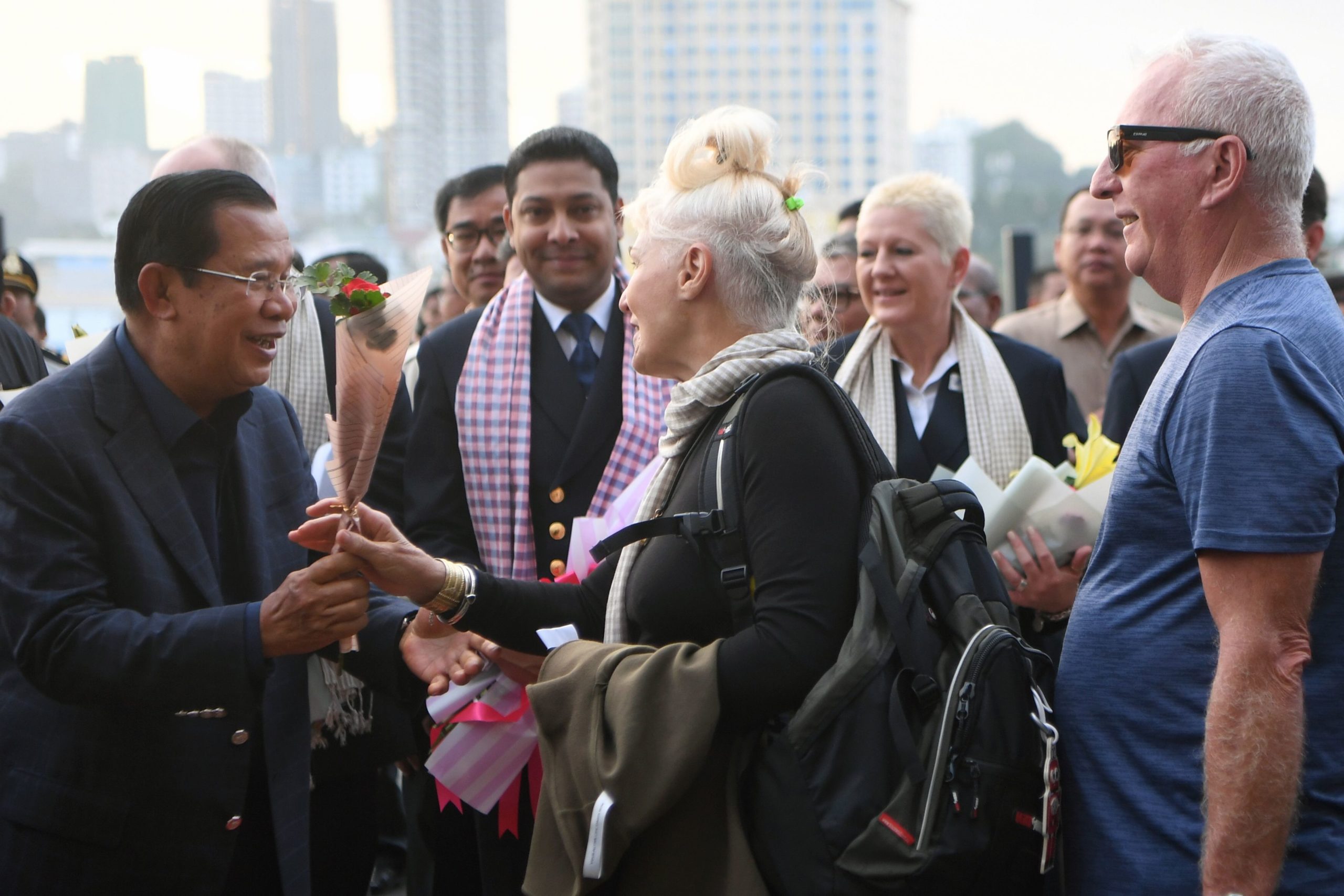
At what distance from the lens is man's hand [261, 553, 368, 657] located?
2514 mm

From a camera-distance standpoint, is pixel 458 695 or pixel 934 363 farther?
pixel 934 363

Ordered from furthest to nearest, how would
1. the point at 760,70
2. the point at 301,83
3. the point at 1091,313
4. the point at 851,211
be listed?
1. the point at 301,83
2. the point at 760,70
3. the point at 851,211
4. the point at 1091,313

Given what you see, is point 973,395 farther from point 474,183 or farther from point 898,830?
point 474,183

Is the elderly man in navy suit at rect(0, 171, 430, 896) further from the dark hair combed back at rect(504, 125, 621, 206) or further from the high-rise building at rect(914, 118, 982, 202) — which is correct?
the high-rise building at rect(914, 118, 982, 202)

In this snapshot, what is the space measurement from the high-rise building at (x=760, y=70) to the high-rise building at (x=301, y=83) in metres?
32.5

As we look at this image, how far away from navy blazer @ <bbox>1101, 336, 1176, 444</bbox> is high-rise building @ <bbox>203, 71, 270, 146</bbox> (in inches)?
5577

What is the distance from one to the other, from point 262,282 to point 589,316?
4.90 feet

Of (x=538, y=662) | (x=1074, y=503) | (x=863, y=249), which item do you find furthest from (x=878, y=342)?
(x=538, y=662)

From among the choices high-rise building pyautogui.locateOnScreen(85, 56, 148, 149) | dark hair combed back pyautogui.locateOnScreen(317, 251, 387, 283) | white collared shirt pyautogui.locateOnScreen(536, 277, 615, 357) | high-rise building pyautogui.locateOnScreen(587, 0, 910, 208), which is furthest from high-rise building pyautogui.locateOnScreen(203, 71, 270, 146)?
white collared shirt pyautogui.locateOnScreen(536, 277, 615, 357)

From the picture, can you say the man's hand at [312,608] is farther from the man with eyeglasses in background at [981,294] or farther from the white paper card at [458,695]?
the man with eyeglasses in background at [981,294]

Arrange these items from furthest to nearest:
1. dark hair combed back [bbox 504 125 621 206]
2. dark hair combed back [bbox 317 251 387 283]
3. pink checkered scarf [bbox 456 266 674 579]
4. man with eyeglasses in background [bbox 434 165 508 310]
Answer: dark hair combed back [bbox 317 251 387 283] → man with eyeglasses in background [bbox 434 165 508 310] → dark hair combed back [bbox 504 125 621 206] → pink checkered scarf [bbox 456 266 674 579]

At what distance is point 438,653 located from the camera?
291cm

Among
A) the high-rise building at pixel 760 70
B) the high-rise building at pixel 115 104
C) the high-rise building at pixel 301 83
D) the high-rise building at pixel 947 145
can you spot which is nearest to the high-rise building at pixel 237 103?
the high-rise building at pixel 301 83

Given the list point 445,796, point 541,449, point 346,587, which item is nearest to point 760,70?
point 541,449
